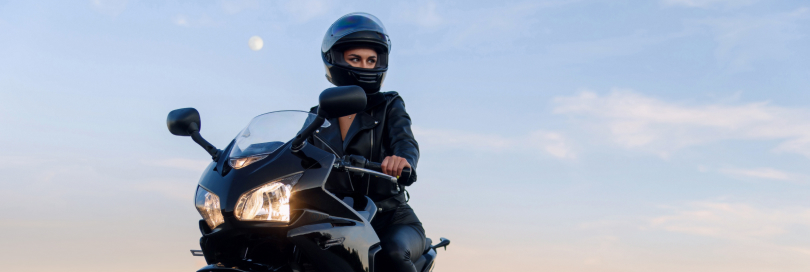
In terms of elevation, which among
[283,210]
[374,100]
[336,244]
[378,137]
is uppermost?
[374,100]

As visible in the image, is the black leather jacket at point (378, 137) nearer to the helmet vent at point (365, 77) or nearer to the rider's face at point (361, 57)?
the helmet vent at point (365, 77)

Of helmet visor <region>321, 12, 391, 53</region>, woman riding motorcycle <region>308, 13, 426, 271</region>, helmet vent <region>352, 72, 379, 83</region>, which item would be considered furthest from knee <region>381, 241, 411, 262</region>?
helmet visor <region>321, 12, 391, 53</region>

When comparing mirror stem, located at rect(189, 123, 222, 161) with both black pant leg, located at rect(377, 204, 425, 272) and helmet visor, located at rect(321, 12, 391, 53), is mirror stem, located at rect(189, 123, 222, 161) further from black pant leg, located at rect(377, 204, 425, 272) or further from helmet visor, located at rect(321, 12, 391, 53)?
helmet visor, located at rect(321, 12, 391, 53)

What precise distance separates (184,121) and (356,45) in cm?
174

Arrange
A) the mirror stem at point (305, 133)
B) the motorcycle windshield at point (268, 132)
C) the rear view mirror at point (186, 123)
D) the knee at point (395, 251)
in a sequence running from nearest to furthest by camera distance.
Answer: the mirror stem at point (305, 133)
the motorcycle windshield at point (268, 132)
the rear view mirror at point (186, 123)
the knee at point (395, 251)

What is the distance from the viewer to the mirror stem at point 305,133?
3.29 meters

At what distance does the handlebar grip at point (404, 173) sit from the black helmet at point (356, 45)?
55.8 inches

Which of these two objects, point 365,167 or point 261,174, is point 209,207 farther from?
point 365,167

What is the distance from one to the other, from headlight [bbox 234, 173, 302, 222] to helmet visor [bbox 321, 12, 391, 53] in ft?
7.26

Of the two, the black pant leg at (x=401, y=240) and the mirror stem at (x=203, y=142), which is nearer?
the mirror stem at (x=203, y=142)

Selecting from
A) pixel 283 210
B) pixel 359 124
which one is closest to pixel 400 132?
pixel 359 124

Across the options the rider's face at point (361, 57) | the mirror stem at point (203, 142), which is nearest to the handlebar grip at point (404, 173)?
the mirror stem at point (203, 142)

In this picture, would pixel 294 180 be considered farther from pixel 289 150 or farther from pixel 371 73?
pixel 371 73

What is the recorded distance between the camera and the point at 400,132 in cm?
489
